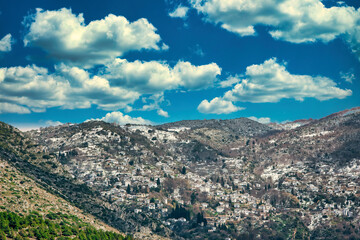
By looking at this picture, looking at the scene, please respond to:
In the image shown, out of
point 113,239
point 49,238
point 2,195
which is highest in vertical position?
point 2,195

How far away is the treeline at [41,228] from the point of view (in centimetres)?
7725

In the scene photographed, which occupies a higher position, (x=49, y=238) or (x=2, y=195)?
(x=2, y=195)

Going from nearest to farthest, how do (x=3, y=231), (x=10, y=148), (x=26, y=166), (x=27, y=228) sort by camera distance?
(x=3, y=231) → (x=27, y=228) → (x=26, y=166) → (x=10, y=148)

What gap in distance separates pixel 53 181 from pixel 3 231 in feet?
430

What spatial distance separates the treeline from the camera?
77.2m

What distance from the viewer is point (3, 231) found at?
73.8 metres

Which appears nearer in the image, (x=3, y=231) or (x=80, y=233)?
(x=3, y=231)

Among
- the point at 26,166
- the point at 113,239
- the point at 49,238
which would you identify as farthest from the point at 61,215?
the point at 26,166

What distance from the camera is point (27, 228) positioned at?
84.2m

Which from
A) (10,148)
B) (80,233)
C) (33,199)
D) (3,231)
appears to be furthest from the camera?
(10,148)

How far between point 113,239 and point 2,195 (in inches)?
1712

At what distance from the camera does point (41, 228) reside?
287 ft

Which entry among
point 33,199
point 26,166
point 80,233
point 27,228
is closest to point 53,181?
point 26,166

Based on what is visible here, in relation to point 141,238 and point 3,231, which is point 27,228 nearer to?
point 3,231
